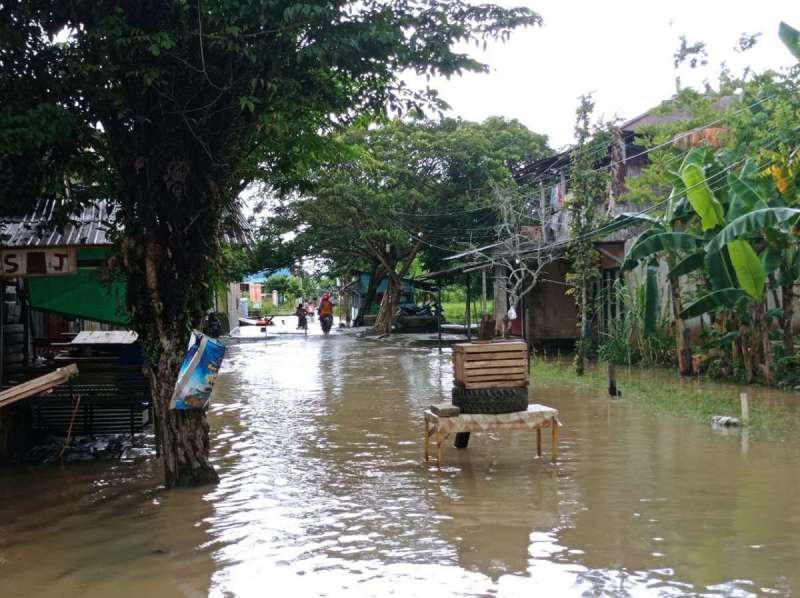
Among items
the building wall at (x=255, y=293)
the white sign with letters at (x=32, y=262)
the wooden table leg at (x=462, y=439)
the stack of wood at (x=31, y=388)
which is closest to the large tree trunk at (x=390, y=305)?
the wooden table leg at (x=462, y=439)

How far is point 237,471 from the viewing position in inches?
368

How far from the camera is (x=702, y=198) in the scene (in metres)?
14.3

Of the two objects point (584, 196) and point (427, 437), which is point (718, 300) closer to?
point (584, 196)

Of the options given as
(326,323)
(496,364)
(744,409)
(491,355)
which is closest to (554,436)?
(496,364)

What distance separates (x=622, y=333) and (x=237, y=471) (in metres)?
13.1

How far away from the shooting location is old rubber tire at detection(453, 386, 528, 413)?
8.86 meters

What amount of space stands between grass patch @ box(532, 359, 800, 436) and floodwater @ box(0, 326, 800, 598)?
96 centimetres

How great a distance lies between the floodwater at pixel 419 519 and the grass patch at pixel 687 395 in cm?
96

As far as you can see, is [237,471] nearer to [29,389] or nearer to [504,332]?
[29,389]

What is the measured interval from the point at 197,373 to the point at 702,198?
32.5 ft

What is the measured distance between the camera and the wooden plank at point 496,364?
29.1 ft

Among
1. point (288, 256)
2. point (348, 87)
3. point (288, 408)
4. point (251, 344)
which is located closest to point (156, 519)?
point (348, 87)

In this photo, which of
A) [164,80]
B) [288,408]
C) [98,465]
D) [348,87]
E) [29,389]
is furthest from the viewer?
[288,408]

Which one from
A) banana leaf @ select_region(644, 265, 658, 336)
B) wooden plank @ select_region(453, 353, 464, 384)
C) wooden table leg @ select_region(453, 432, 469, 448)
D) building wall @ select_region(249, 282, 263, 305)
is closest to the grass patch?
banana leaf @ select_region(644, 265, 658, 336)
